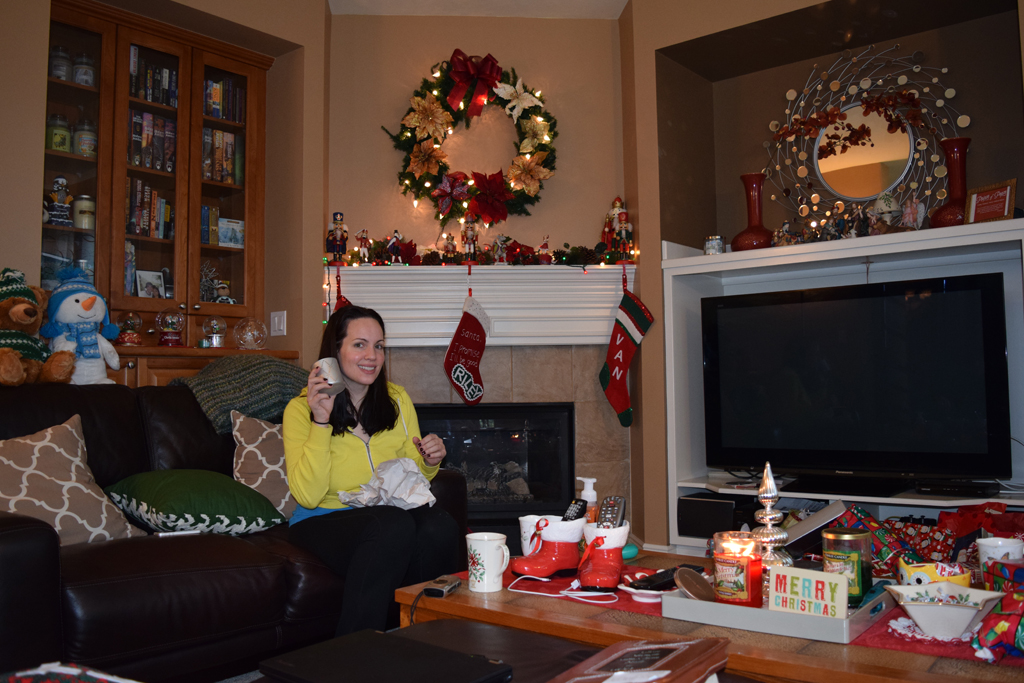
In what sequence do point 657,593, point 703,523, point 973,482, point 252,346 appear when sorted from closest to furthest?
point 657,593, point 973,482, point 703,523, point 252,346

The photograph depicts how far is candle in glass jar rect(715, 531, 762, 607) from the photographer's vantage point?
3.91ft

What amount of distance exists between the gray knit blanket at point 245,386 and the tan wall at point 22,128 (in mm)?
739

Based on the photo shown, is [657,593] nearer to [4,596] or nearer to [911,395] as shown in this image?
[4,596]

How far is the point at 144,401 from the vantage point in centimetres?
230

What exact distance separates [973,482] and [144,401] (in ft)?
9.51

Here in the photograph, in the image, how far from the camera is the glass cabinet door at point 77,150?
2.89m

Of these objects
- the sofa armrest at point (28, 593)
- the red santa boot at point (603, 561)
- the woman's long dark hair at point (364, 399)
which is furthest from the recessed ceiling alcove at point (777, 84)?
the sofa armrest at point (28, 593)

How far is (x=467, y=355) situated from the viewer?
3.32 metres

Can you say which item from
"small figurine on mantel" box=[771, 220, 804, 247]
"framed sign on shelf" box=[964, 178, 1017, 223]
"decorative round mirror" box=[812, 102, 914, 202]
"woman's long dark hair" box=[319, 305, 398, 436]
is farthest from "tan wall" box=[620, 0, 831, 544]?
"woman's long dark hair" box=[319, 305, 398, 436]

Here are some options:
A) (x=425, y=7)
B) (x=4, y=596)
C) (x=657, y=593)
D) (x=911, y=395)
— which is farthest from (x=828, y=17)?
(x=4, y=596)

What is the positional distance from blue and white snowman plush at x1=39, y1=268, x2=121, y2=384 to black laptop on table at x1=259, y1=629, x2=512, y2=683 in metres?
1.97

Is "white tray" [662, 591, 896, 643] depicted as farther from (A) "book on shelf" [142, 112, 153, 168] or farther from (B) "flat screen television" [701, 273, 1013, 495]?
(A) "book on shelf" [142, 112, 153, 168]

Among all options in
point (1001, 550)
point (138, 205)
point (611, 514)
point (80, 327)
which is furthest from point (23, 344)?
point (1001, 550)

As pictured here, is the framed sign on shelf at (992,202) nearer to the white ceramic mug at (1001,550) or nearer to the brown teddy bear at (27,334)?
the white ceramic mug at (1001,550)
